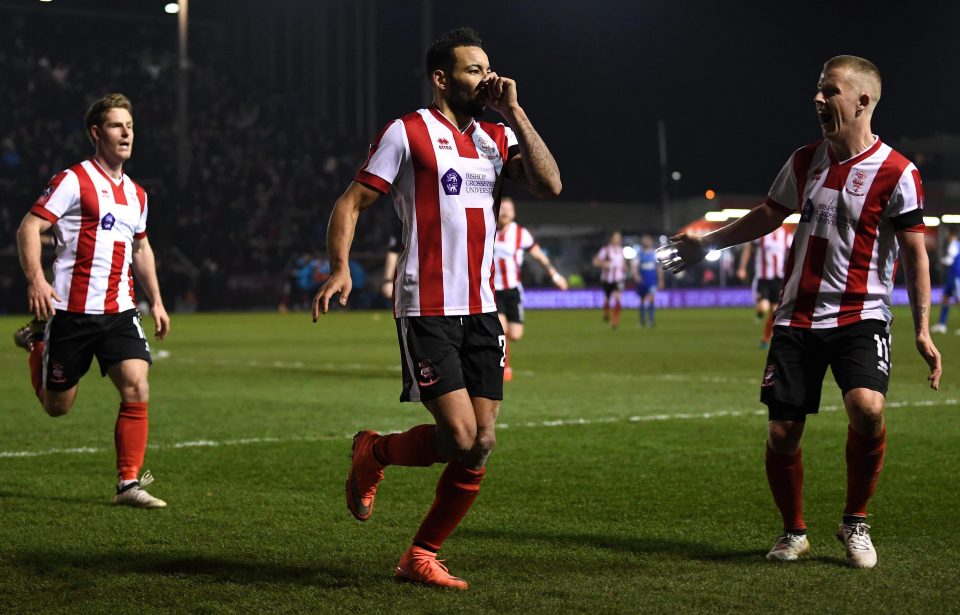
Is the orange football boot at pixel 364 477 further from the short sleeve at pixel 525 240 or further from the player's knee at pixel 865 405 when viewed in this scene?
the short sleeve at pixel 525 240

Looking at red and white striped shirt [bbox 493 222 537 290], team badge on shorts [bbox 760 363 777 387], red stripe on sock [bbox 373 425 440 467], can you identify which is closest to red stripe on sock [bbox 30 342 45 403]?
red stripe on sock [bbox 373 425 440 467]

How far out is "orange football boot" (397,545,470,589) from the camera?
4.66 m

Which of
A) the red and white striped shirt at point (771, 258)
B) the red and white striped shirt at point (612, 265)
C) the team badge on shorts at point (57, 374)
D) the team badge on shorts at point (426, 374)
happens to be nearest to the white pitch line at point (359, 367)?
the red and white striped shirt at point (771, 258)

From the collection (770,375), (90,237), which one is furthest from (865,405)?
(90,237)

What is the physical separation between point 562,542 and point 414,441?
98 cm

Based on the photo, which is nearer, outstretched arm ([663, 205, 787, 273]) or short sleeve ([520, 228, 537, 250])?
outstretched arm ([663, 205, 787, 273])

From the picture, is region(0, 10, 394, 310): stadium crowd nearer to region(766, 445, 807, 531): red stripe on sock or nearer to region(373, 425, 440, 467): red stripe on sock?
region(373, 425, 440, 467): red stripe on sock

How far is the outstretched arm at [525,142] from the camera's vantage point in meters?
4.49

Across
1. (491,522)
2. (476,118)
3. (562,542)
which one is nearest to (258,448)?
(491,522)

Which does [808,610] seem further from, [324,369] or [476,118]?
[324,369]

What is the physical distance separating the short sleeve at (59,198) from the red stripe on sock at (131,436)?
104 cm

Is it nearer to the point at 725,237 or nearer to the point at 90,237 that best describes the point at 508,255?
the point at 90,237

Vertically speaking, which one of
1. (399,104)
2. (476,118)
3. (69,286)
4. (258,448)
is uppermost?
(399,104)

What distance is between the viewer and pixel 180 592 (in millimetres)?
4602
